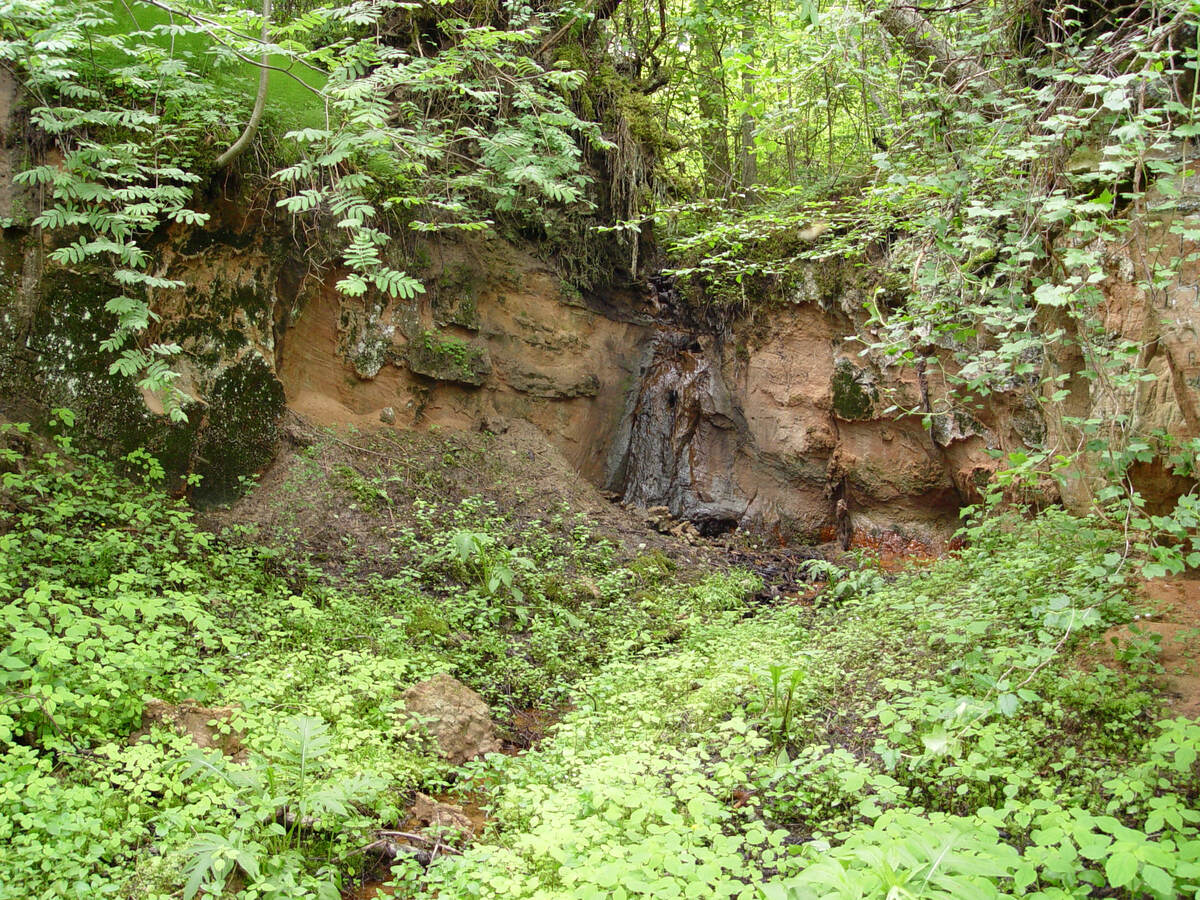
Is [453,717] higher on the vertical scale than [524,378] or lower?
lower

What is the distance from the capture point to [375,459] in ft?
28.6

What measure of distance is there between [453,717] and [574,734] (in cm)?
89

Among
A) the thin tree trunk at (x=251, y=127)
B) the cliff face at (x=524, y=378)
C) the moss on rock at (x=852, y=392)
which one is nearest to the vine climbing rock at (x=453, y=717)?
the cliff face at (x=524, y=378)

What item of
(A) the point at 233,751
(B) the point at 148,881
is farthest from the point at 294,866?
(A) the point at 233,751

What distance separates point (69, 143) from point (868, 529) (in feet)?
31.1

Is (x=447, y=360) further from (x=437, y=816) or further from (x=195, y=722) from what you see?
(x=437, y=816)

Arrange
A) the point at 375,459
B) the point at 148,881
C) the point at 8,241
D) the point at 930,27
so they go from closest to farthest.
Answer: the point at 148,881 < the point at 930,27 < the point at 8,241 < the point at 375,459

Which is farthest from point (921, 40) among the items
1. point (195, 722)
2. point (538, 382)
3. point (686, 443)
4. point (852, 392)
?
point (195, 722)

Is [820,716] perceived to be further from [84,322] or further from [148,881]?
[84,322]

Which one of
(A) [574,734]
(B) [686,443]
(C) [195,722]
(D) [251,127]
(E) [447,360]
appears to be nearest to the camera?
(C) [195,722]

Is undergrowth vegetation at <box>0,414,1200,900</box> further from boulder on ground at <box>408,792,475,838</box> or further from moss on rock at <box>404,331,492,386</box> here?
moss on rock at <box>404,331,492,386</box>

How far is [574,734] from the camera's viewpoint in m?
4.46

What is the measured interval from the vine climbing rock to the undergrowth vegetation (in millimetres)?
147

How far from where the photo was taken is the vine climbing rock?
15.5ft
